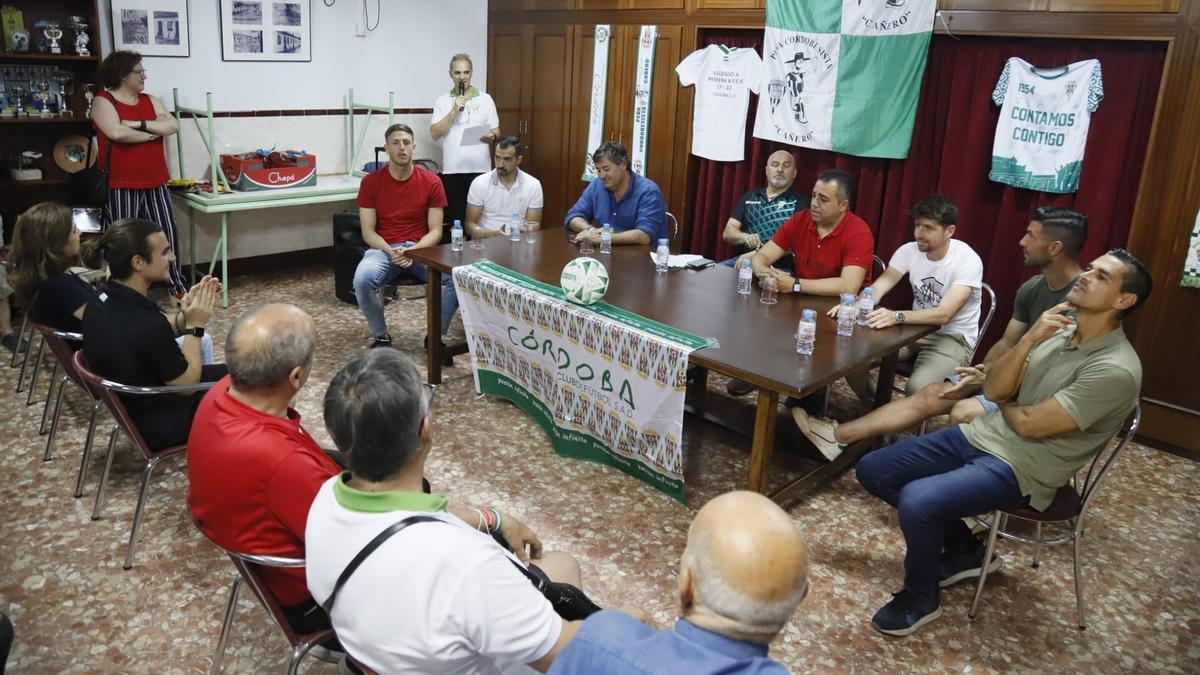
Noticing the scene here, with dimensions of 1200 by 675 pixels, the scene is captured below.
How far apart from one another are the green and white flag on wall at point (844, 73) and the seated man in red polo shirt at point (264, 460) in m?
3.59

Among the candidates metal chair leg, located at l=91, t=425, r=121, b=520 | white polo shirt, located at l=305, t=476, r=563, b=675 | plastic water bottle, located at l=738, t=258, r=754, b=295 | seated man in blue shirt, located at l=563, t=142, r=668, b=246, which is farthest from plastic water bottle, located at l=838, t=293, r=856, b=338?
metal chair leg, located at l=91, t=425, r=121, b=520

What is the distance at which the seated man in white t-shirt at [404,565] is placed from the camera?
4.66ft

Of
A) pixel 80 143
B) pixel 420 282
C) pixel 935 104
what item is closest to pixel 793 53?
pixel 935 104

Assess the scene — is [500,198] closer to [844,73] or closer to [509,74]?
[844,73]

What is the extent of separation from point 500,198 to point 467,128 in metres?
1.60

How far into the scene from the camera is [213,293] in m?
3.12

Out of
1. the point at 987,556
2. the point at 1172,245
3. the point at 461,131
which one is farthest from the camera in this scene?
the point at 461,131

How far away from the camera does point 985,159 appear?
175 inches

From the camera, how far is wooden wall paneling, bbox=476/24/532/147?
271 inches

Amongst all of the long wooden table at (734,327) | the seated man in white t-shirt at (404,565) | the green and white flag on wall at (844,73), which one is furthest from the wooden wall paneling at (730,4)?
the seated man in white t-shirt at (404,565)

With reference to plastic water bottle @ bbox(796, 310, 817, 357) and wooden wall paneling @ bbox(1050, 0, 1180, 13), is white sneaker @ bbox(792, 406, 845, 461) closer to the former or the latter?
plastic water bottle @ bbox(796, 310, 817, 357)

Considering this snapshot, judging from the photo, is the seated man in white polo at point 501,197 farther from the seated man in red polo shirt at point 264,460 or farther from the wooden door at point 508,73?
the seated man in red polo shirt at point 264,460

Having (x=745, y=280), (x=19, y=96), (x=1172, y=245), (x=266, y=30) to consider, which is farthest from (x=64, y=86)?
(x=1172, y=245)

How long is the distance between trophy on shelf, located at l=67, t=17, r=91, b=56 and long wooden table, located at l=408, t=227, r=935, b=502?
251 cm
